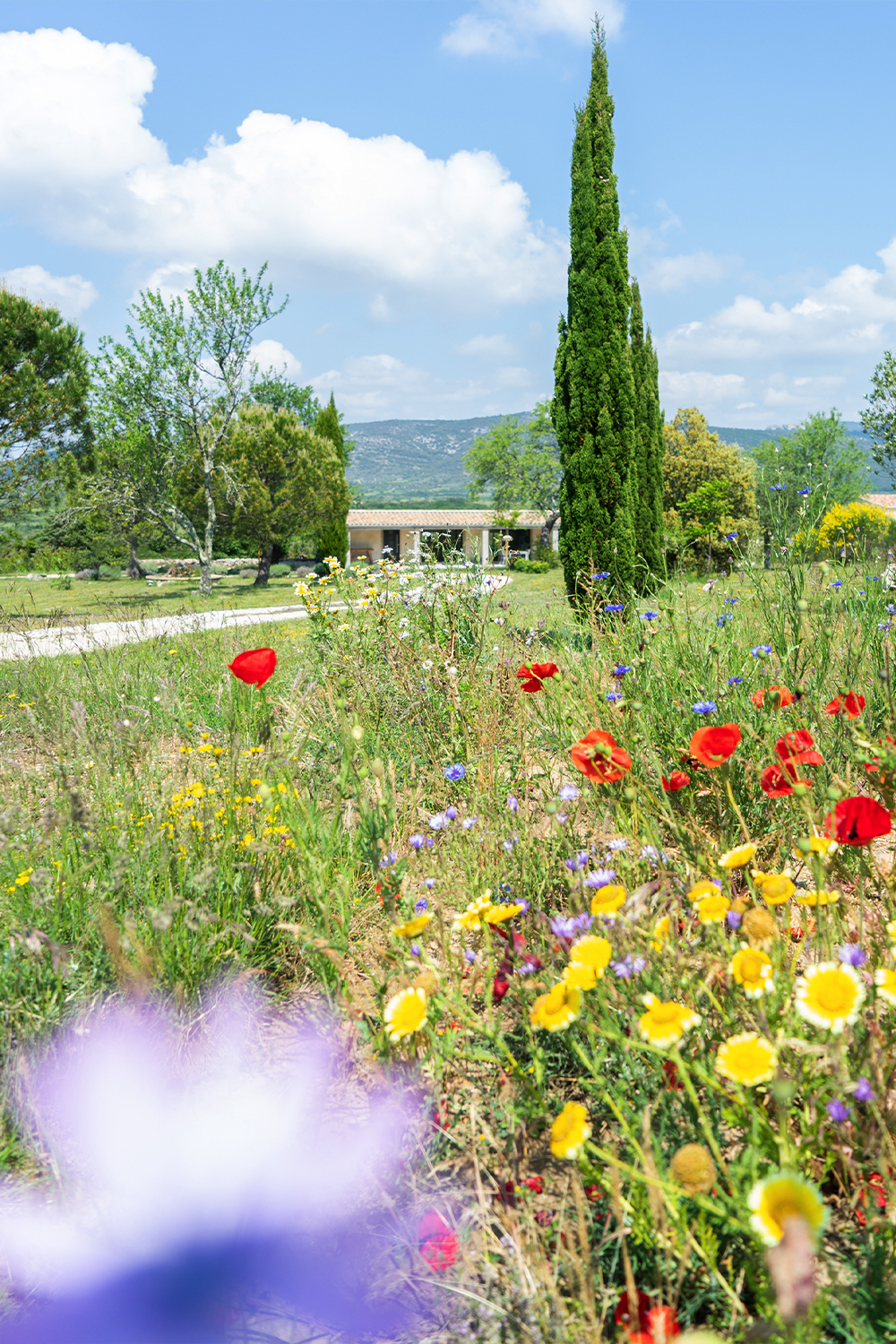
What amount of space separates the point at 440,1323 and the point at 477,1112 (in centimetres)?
37

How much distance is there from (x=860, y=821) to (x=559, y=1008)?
655mm

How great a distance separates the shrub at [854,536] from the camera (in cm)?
438

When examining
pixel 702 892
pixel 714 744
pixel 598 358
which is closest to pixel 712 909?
pixel 702 892

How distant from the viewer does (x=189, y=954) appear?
5.86 ft

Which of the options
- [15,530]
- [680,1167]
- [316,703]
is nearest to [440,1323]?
[680,1167]

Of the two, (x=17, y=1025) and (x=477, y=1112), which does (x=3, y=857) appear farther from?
(x=477, y=1112)

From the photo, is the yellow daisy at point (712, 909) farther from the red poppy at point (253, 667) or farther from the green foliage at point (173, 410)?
the green foliage at point (173, 410)

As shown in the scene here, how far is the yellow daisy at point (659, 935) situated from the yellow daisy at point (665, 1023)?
0.11m

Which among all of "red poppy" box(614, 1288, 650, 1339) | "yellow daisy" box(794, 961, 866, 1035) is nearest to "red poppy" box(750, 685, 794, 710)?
"yellow daisy" box(794, 961, 866, 1035)

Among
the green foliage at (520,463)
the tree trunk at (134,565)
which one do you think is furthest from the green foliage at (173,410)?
the green foliage at (520,463)

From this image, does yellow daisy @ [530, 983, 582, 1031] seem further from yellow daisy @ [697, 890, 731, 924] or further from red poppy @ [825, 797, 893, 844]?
red poppy @ [825, 797, 893, 844]

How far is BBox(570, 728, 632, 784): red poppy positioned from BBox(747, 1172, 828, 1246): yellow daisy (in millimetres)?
818

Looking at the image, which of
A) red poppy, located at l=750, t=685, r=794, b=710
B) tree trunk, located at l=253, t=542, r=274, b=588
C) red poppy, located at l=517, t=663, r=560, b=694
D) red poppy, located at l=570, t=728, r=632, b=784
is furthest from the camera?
tree trunk, located at l=253, t=542, r=274, b=588

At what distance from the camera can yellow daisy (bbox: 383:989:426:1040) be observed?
1196mm
